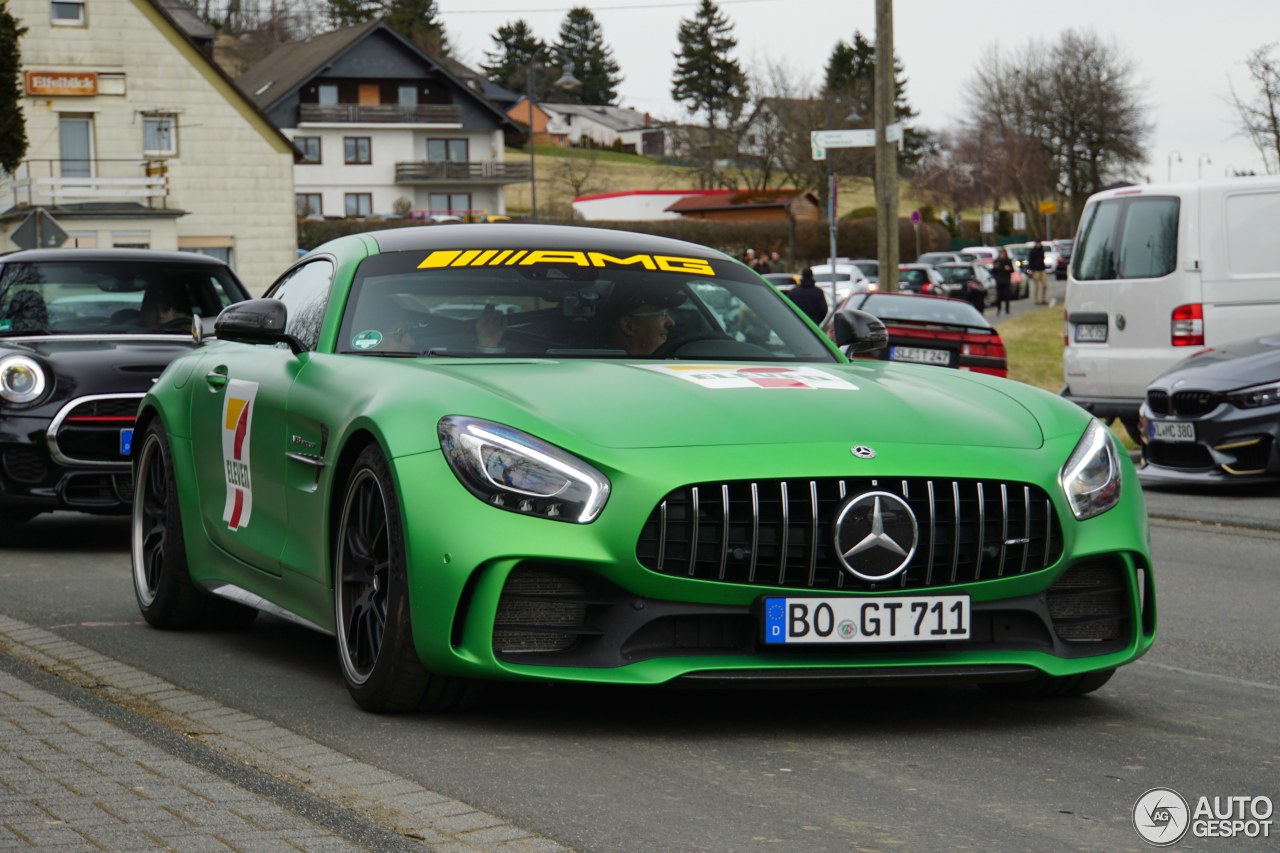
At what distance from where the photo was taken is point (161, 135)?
5822cm

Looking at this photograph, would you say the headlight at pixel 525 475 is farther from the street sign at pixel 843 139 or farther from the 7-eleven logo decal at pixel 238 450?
the street sign at pixel 843 139

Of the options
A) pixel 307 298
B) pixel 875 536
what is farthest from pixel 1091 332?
pixel 875 536

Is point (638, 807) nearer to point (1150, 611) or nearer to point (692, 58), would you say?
point (1150, 611)

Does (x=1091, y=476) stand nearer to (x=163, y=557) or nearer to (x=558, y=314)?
(x=558, y=314)

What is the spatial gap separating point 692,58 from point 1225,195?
141 metres

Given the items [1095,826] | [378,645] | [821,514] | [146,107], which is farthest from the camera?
[146,107]

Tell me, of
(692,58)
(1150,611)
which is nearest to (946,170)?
(692,58)

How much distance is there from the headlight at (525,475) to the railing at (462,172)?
312 feet

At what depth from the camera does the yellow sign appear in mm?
55719

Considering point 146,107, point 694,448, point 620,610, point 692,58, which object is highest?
point 692,58

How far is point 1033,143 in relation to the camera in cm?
10244

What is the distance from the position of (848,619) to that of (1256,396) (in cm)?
897

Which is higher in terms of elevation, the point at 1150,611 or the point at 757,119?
the point at 757,119

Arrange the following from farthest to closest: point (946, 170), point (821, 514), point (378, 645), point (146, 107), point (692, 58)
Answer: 1. point (692, 58)
2. point (946, 170)
3. point (146, 107)
4. point (378, 645)
5. point (821, 514)
